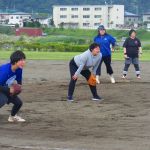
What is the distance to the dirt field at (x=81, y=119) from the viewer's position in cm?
779

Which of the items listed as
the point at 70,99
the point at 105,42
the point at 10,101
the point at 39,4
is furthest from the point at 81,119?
the point at 39,4

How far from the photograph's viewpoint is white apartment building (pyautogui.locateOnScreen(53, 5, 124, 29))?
113 m

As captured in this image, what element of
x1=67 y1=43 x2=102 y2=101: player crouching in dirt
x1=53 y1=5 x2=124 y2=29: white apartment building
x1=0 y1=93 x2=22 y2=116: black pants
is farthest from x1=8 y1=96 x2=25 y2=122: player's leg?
x1=53 y1=5 x2=124 y2=29: white apartment building

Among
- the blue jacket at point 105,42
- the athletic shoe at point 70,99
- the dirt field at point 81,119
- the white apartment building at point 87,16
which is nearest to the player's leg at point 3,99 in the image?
the dirt field at point 81,119

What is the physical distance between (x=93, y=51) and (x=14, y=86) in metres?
3.06

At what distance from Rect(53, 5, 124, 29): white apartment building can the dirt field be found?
318 ft

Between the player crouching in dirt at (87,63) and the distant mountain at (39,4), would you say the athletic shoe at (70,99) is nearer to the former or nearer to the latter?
the player crouching in dirt at (87,63)

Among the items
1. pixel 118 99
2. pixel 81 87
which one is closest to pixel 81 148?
pixel 118 99

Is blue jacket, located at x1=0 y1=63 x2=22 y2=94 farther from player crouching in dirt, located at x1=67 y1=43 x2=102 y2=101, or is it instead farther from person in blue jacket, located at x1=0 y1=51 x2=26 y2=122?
player crouching in dirt, located at x1=67 y1=43 x2=102 y2=101

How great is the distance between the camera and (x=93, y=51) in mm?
12141

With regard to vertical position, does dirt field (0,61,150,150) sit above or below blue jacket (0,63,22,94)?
below

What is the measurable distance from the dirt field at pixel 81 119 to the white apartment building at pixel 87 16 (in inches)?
3815

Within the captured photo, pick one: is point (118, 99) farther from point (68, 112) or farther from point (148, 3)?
point (148, 3)

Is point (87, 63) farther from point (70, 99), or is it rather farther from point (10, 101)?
point (10, 101)
